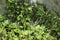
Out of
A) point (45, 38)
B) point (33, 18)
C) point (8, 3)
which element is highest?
point (8, 3)

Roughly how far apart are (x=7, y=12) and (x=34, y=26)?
55 centimetres

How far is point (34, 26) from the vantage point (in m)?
3.22

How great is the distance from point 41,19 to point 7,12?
594mm

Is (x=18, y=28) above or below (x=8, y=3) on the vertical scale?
below

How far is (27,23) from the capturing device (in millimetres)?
3223

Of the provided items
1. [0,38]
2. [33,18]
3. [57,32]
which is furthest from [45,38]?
[0,38]

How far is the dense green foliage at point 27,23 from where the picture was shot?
3.10 metres

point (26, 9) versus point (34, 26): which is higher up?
point (26, 9)

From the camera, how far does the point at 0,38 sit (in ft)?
10.0

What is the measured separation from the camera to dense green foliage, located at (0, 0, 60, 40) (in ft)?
10.2

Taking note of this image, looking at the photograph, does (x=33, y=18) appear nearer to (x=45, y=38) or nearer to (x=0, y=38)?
(x=45, y=38)

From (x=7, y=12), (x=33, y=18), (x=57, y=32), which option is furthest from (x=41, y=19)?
(x=7, y=12)

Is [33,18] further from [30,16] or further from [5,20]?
[5,20]

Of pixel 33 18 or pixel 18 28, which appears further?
pixel 33 18
